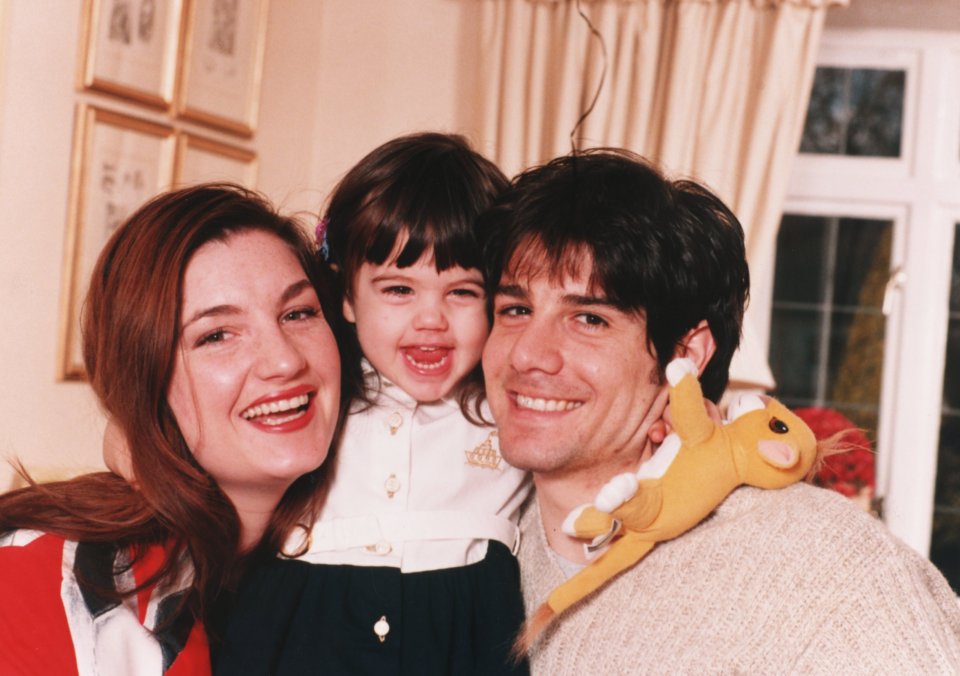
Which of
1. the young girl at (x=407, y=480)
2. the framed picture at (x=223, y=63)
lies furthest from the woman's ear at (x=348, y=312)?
the framed picture at (x=223, y=63)

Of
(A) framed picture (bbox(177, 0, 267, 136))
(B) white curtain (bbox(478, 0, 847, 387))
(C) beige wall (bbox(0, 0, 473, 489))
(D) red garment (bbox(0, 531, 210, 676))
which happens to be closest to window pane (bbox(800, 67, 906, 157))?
(B) white curtain (bbox(478, 0, 847, 387))

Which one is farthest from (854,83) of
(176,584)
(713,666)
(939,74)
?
(176,584)

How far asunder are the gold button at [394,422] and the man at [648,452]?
0.18m

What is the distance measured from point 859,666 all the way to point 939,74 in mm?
3023

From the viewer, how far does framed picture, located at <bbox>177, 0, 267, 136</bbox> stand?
129 inches

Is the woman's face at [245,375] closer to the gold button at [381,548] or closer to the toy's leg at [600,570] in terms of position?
the gold button at [381,548]

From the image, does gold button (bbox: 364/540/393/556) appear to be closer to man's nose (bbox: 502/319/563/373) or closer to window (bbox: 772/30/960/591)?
man's nose (bbox: 502/319/563/373)

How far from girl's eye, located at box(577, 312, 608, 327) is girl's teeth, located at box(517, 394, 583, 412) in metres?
0.12

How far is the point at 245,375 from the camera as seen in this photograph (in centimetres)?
161

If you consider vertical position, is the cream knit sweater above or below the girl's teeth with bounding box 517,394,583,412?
below

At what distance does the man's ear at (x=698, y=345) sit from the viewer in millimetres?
1788

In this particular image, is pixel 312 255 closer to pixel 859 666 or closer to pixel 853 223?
pixel 859 666

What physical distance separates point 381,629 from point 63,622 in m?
0.48

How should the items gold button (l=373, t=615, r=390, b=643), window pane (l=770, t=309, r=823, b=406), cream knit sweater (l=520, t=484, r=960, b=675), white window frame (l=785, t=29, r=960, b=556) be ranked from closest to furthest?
cream knit sweater (l=520, t=484, r=960, b=675) < gold button (l=373, t=615, r=390, b=643) < white window frame (l=785, t=29, r=960, b=556) < window pane (l=770, t=309, r=823, b=406)
